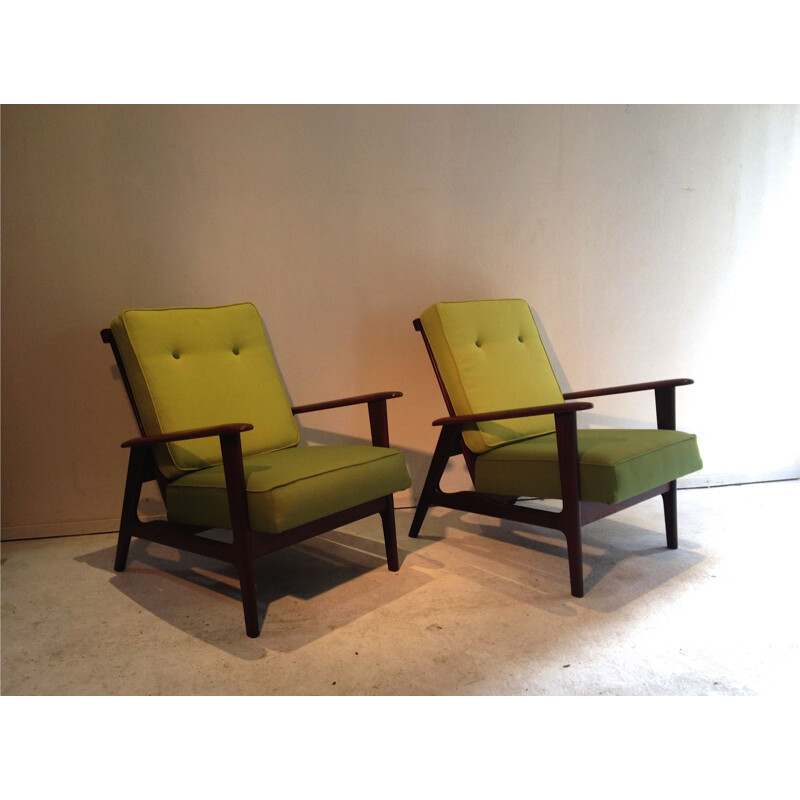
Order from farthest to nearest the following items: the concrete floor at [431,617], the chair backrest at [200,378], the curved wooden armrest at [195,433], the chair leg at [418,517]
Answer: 1. the chair leg at [418,517]
2. the chair backrest at [200,378]
3. the curved wooden armrest at [195,433]
4. the concrete floor at [431,617]

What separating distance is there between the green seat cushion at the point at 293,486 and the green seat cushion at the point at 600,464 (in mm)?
348

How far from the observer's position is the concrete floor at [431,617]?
1624 millimetres

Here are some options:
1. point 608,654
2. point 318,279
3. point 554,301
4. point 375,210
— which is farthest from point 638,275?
point 608,654

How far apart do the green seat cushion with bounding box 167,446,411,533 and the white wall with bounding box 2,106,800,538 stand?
96 centimetres

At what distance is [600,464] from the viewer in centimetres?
204

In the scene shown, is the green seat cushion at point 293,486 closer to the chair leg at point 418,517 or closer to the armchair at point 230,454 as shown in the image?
the armchair at point 230,454

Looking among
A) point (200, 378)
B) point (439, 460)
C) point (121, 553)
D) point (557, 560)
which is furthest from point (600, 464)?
point (121, 553)

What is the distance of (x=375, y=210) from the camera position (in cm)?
309

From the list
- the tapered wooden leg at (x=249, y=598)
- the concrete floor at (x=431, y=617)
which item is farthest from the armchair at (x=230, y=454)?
the concrete floor at (x=431, y=617)

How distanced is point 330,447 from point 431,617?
751 mm

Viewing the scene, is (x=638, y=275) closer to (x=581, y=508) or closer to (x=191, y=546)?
(x=581, y=508)

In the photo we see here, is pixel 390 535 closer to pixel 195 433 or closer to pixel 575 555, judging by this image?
pixel 575 555

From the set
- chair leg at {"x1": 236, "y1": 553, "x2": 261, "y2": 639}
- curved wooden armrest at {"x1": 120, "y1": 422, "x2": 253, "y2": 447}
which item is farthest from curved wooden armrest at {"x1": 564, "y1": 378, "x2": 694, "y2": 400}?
chair leg at {"x1": 236, "y1": 553, "x2": 261, "y2": 639}

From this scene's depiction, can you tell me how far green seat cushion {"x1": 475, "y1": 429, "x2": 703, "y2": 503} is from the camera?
2.04 metres
